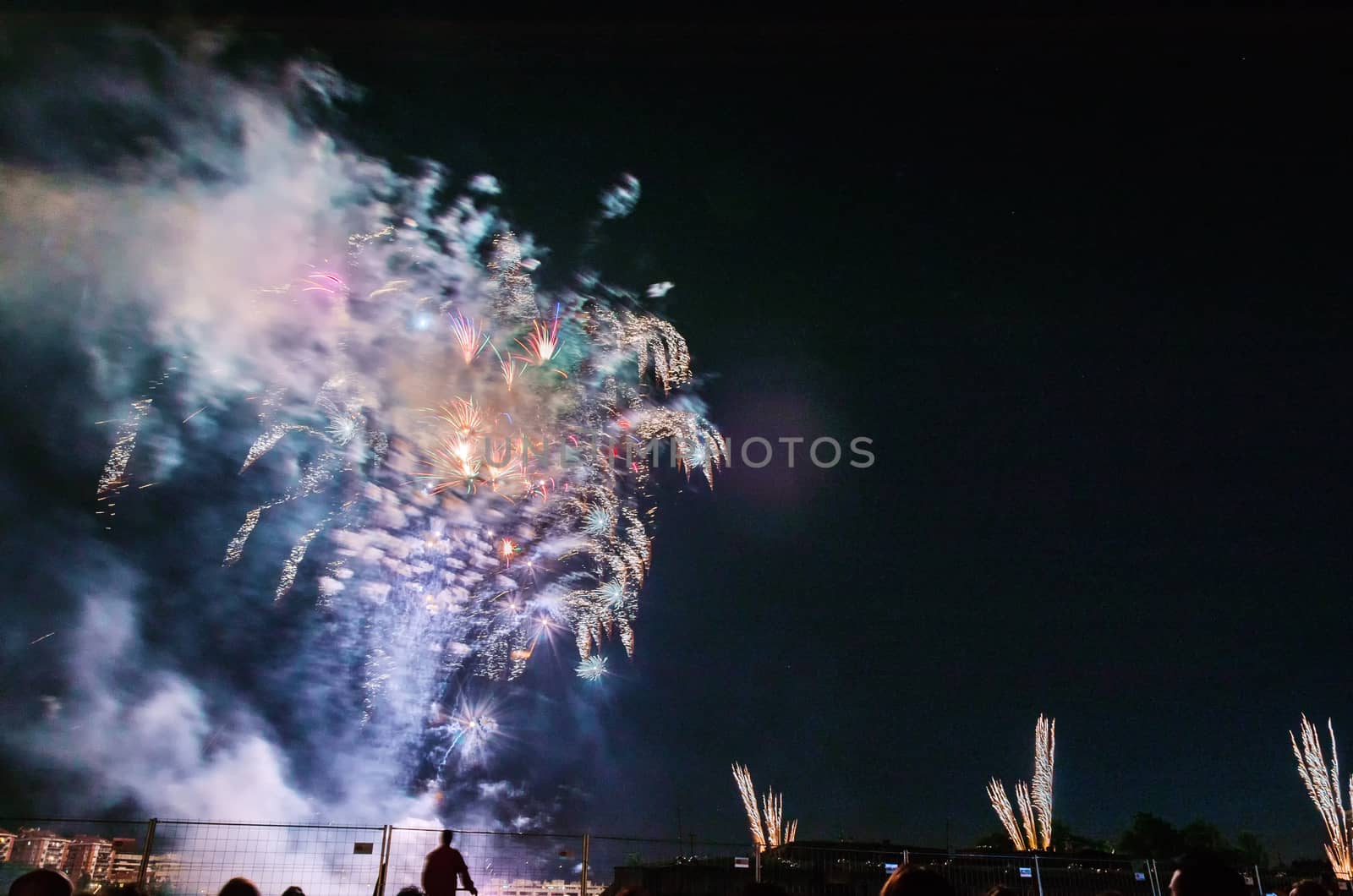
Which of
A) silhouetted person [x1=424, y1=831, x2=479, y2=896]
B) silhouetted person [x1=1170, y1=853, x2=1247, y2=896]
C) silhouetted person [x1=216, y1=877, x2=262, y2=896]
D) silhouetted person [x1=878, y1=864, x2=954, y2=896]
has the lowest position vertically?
silhouetted person [x1=424, y1=831, x2=479, y2=896]

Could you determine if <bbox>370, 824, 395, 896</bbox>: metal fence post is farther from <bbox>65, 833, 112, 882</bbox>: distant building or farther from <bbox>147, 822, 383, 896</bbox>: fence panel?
<bbox>65, 833, 112, 882</bbox>: distant building

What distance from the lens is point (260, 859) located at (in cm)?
1166

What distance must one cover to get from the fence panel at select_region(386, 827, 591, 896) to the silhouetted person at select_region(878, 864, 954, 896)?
437 inches

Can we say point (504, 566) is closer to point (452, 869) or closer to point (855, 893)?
point (855, 893)

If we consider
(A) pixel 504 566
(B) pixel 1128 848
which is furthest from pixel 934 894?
(B) pixel 1128 848

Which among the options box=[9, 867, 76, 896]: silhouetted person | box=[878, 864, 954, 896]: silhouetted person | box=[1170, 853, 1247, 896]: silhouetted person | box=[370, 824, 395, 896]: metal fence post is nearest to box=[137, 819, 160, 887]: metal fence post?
box=[370, 824, 395, 896]: metal fence post

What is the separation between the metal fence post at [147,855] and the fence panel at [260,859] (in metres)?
0.14

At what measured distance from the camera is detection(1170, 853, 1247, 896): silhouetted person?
322cm

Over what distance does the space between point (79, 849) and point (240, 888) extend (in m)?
10.3

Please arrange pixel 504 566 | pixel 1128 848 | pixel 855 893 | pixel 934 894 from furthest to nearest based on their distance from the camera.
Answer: pixel 1128 848, pixel 504 566, pixel 855 893, pixel 934 894

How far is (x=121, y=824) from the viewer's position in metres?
11.1

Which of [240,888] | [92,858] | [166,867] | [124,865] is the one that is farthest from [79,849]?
[240,888]

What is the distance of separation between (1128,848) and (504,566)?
202 feet

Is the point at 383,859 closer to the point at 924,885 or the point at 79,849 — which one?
the point at 79,849
